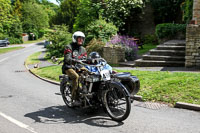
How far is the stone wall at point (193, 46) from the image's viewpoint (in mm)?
11680

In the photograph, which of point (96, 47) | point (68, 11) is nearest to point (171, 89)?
point (96, 47)

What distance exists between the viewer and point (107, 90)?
5480 mm

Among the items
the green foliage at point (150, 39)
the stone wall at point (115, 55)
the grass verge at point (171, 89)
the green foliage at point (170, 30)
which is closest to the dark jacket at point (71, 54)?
the grass verge at point (171, 89)

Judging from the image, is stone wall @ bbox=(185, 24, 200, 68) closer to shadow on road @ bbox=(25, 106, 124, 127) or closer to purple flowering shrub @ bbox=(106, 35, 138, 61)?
purple flowering shrub @ bbox=(106, 35, 138, 61)

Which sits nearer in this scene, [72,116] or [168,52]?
[72,116]

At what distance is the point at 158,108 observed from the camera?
649 centimetres

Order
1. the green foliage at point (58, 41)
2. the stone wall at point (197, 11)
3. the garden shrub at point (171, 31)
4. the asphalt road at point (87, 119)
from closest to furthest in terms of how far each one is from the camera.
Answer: the asphalt road at point (87, 119) < the stone wall at point (197, 11) < the garden shrub at point (171, 31) < the green foliage at point (58, 41)

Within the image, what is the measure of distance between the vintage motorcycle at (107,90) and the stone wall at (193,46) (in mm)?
7059

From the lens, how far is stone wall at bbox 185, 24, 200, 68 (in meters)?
11.7

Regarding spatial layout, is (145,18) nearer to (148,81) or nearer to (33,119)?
(148,81)

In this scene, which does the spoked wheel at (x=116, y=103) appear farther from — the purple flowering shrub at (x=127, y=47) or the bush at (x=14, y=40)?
the bush at (x=14, y=40)

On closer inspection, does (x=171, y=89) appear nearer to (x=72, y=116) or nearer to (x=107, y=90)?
(x=107, y=90)

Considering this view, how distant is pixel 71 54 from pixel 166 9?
23.0m

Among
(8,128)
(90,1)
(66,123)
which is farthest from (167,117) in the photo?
(90,1)
